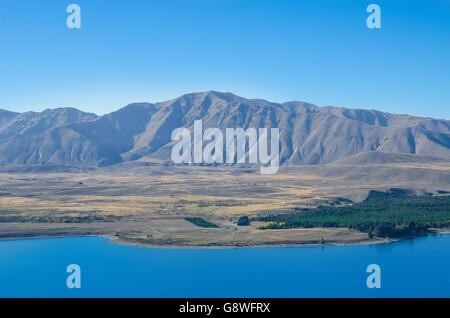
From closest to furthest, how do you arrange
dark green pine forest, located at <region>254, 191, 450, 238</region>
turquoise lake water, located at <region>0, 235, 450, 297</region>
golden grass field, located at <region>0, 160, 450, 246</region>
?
turquoise lake water, located at <region>0, 235, 450, 297</region> → golden grass field, located at <region>0, 160, 450, 246</region> → dark green pine forest, located at <region>254, 191, 450, 238</region>

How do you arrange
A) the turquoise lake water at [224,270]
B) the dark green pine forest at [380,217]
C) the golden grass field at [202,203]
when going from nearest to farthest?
1. the turquoise lake water at [224,270]
2. the golden grass field at [202,203]
3. the dark green pine forest at [380,217]

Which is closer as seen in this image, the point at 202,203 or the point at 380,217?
the point at 380,217

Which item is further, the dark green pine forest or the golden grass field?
the dark green pine forest

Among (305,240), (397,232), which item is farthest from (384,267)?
(397,232)

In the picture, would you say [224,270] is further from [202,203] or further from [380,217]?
[202,203]

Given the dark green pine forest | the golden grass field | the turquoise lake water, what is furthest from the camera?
the dark green pine forest

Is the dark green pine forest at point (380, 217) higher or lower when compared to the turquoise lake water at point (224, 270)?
higher

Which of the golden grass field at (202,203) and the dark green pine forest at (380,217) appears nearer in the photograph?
the golden grass field at (202,203)

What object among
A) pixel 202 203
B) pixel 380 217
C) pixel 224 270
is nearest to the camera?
pixel 224 270

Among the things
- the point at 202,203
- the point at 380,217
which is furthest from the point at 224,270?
the point at 202,203

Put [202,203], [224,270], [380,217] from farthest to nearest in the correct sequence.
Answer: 1. [202,203]
2. [380,217]
3. [224,270]
